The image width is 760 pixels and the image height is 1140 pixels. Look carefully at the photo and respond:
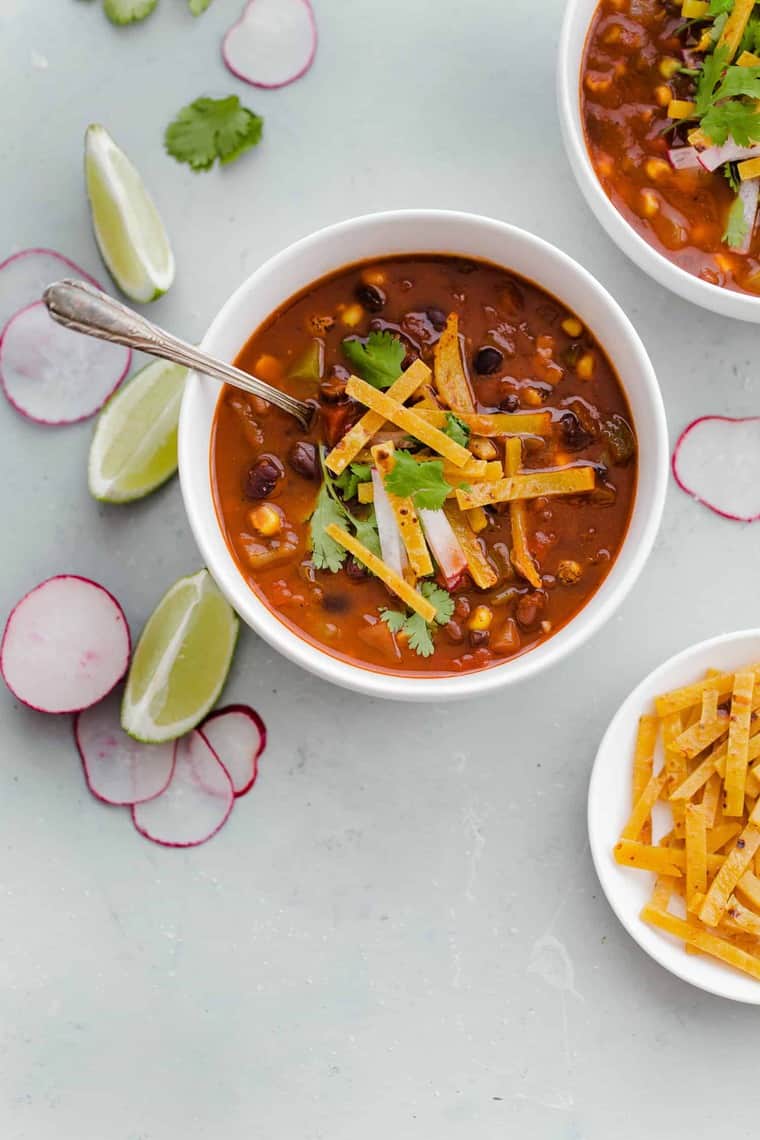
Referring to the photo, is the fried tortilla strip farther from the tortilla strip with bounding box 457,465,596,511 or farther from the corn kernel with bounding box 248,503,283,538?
the corn kernel with bounding box 248,503,283,538

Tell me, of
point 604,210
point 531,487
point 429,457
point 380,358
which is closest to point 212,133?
point 380,358

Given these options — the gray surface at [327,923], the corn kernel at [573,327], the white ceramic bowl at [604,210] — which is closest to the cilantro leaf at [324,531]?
the gray surface at [327,923]

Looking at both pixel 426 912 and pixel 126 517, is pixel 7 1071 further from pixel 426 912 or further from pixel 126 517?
pixel 126 517

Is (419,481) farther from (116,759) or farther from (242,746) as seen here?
(116,759)

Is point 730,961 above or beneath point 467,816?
beneath

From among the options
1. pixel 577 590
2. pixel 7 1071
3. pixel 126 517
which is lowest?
pixel 7 1071

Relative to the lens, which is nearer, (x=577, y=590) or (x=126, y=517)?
(x=577, y=590)

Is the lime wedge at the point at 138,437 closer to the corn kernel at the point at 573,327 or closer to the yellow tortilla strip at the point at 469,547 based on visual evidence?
the yellow tortilla strip at the point at 469,547

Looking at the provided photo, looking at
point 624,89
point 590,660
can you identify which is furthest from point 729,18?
point 590,660

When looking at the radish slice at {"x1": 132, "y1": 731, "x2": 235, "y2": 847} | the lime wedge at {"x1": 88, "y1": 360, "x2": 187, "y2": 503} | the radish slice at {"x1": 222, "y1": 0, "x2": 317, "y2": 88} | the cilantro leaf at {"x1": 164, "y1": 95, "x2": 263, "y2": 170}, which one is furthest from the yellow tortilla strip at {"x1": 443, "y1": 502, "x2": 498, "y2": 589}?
the radish slice at {"x1": 222, "y1": 0, "x2": 317, "y2": 88}
